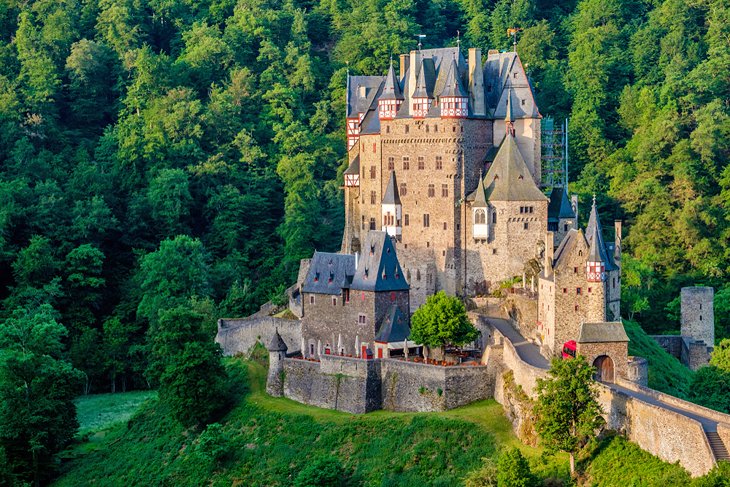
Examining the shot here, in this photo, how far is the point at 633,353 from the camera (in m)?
62.9

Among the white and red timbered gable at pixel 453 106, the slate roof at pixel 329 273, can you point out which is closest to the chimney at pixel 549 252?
the white and red timbered gable at pixel 453 106

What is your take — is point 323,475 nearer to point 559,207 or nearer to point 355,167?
point 559,207

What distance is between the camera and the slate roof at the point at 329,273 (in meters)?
63.7

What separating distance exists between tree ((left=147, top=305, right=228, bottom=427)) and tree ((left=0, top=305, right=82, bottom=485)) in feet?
15.6

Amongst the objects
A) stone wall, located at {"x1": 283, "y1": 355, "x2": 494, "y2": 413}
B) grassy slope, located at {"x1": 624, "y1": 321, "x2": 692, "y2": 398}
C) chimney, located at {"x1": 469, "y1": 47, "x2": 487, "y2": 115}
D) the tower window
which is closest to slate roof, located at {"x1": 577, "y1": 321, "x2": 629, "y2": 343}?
stone wall, located at {"x1": 283, "y1": 355, "x2": 494, "y2": 413}

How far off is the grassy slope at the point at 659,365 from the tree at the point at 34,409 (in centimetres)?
2498

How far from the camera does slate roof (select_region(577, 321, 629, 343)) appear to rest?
55438 millimetres

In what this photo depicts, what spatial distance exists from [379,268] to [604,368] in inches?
446

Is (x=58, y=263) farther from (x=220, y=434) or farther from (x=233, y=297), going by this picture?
(x=220, y=434)

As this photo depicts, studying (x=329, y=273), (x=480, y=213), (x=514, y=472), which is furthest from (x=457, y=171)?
(x=514, y=472)

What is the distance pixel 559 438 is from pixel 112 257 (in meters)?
39.3

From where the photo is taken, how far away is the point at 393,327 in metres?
61.9

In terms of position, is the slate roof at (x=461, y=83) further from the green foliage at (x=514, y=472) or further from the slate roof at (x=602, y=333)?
the green foliage at (x=514, y=472)

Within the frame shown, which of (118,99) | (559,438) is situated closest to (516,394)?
(559,438)
